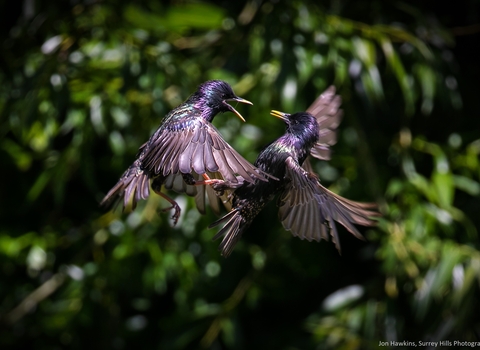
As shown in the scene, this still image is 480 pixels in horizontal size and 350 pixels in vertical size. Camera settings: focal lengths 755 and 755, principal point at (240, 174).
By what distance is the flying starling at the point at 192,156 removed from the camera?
1769mm

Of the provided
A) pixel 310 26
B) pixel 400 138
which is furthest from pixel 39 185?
pixel 400 138

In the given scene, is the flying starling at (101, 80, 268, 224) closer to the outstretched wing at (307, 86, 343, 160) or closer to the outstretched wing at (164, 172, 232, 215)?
the outstretched wing at (164, 172, 232, 215)

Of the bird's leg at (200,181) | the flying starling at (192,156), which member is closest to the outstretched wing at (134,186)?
the flying starling at (192,156)

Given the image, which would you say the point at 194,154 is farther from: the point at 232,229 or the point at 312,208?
the point at 312,208

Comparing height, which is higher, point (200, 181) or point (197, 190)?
point (200, 181)

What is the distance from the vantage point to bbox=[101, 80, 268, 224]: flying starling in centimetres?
177

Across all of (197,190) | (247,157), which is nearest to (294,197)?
(197,190)

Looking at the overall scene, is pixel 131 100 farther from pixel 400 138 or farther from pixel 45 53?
pixel 400 138

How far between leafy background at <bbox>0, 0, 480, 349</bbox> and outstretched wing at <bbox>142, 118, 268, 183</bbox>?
47.9 inches

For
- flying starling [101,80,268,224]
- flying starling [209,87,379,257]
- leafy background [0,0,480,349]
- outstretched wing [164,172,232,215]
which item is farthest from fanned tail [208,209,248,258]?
leafy background [0,0,480,349]

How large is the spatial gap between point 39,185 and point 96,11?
0.94m

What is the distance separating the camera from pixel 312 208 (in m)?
2.13

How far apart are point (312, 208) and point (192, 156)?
47cm

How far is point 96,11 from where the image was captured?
3.85 metres
